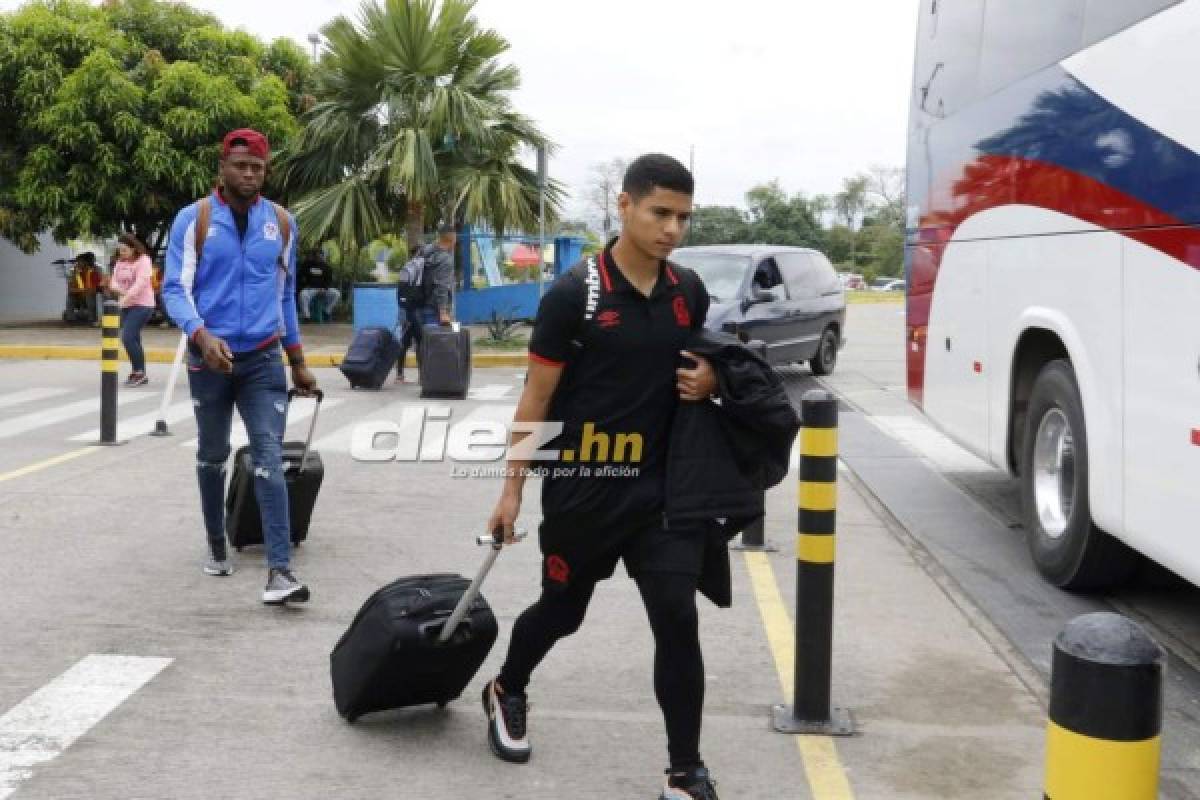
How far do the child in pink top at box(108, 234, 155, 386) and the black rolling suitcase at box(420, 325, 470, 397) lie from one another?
10.4 feet

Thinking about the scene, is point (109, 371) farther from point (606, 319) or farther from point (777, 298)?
point (777, 298)

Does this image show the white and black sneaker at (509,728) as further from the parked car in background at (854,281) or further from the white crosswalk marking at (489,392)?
the parked car in background at (854,281)

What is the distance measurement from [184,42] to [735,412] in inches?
857

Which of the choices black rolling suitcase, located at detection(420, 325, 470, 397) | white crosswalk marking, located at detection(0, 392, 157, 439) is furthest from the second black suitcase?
black rolling suitcase, located at detection(420, 325, 470, 397)

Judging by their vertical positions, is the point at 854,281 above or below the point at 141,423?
above

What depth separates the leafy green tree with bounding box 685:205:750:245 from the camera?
63.8m

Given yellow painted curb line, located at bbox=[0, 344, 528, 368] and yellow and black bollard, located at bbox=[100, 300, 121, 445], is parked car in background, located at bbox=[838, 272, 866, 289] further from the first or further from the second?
yellow and black bollard, located at bbox=[100, 300, 121, 445]

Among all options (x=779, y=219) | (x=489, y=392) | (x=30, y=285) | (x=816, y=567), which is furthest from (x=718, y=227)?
(x=816, y=567)

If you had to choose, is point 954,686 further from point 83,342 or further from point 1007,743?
point 83,342

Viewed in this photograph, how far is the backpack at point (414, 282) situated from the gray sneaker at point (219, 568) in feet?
28.2

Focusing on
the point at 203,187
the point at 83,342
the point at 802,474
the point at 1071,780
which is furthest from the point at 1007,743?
the point at 203,187

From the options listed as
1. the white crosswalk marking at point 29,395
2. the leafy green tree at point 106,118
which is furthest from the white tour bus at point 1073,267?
the leafy green tree at point 106,118

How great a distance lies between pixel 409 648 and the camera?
13.6 feet

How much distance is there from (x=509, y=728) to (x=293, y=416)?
858cm
